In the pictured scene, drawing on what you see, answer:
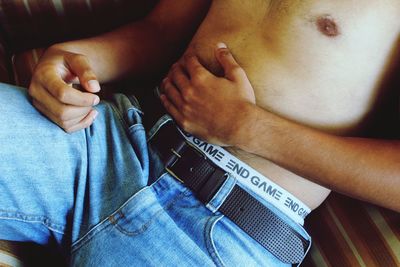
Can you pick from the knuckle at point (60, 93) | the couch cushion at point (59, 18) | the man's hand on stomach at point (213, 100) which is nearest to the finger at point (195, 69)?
the man's hand on stomach at point (213, 100)

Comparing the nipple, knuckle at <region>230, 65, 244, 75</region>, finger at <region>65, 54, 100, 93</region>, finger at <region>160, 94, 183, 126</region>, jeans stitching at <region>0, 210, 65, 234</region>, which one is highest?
the nipple

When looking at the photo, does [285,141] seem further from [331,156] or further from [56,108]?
[56,108]

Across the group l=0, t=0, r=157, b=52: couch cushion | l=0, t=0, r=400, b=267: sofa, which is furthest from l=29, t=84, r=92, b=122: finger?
l=0, t=0, r=157, b=52: couch cushion

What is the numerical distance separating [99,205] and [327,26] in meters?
0.48

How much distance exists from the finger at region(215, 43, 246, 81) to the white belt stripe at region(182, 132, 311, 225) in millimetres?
126

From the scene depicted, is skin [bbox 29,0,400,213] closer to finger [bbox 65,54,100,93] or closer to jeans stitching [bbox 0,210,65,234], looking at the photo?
finger [bbox 65,54,100,93]

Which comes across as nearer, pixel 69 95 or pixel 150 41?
pixel 69 95

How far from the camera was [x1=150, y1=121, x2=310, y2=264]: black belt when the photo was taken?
2.06 feet

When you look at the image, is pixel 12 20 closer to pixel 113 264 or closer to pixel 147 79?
pixel 147 79

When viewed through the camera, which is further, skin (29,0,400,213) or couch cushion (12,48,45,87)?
couch cushion (12,48,45,87)

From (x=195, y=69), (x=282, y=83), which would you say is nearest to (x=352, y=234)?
(x=282, y=83)

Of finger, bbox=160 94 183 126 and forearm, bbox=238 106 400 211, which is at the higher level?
forearm, bbox=238 106 400 211

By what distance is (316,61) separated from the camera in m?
0.66

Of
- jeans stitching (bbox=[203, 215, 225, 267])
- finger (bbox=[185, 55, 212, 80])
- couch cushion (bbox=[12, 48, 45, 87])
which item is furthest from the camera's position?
couch cushion (bbox=[12, 48, 45, 87])
